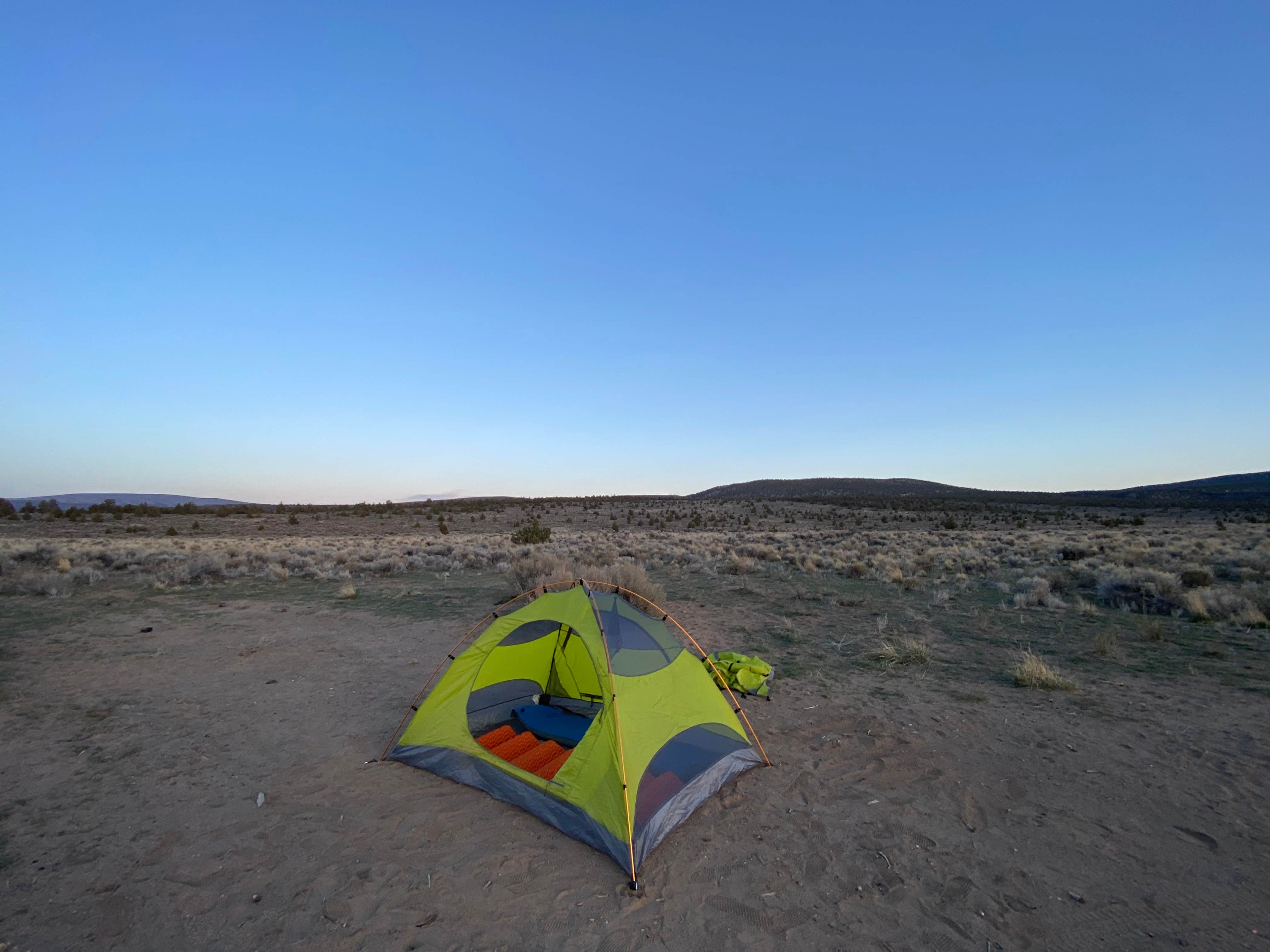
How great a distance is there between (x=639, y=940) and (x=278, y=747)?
16.2 feet

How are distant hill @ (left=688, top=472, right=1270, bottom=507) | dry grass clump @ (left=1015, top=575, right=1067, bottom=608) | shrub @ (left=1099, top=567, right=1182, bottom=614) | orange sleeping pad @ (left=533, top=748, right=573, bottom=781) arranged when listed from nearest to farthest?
orange sleeping pad @ (left=533, top=748, right=573, bottom=781), shrub @ (left=1099, top=567, right=1182, bottom=614), dry grass clump @ (left=1015, top=575, right=1067, bottom=608), distant hill @ (left=688, top=472, right=1270, bottom=507)

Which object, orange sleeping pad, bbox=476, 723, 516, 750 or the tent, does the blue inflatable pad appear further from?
orange sleeping pad, bbox=476, 723, 516, 750

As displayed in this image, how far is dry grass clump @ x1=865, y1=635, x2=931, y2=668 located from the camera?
9380 millimetres

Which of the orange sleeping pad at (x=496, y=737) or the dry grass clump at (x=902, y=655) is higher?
the dry grass clump at (x=902, y=655)

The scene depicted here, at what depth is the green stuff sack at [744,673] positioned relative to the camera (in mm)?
7949

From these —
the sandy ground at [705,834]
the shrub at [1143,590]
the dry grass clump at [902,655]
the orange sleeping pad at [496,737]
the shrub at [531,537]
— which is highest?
the shrub at [531,537]

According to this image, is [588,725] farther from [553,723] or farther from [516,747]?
[516,747]

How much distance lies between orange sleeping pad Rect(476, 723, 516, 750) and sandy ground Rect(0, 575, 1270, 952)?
2.07 feet

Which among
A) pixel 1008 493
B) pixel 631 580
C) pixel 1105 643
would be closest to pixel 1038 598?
pixel 1105 643

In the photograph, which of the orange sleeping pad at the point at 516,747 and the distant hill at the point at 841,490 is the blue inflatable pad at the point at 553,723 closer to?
the orange sleeping pad at the point at 516,747

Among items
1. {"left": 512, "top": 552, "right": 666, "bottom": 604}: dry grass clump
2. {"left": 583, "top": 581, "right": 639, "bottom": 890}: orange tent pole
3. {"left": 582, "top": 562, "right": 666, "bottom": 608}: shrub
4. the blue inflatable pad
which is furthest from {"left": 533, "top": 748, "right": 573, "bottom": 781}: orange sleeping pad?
{"left": 512, "top": 552, "right": 666, "bottom": 604}: dry grass clump

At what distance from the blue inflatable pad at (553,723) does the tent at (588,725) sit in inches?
0.7

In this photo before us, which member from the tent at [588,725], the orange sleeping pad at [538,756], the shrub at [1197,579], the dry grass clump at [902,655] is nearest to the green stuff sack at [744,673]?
the tent at [588,725]

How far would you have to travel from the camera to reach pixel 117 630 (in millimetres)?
11383
